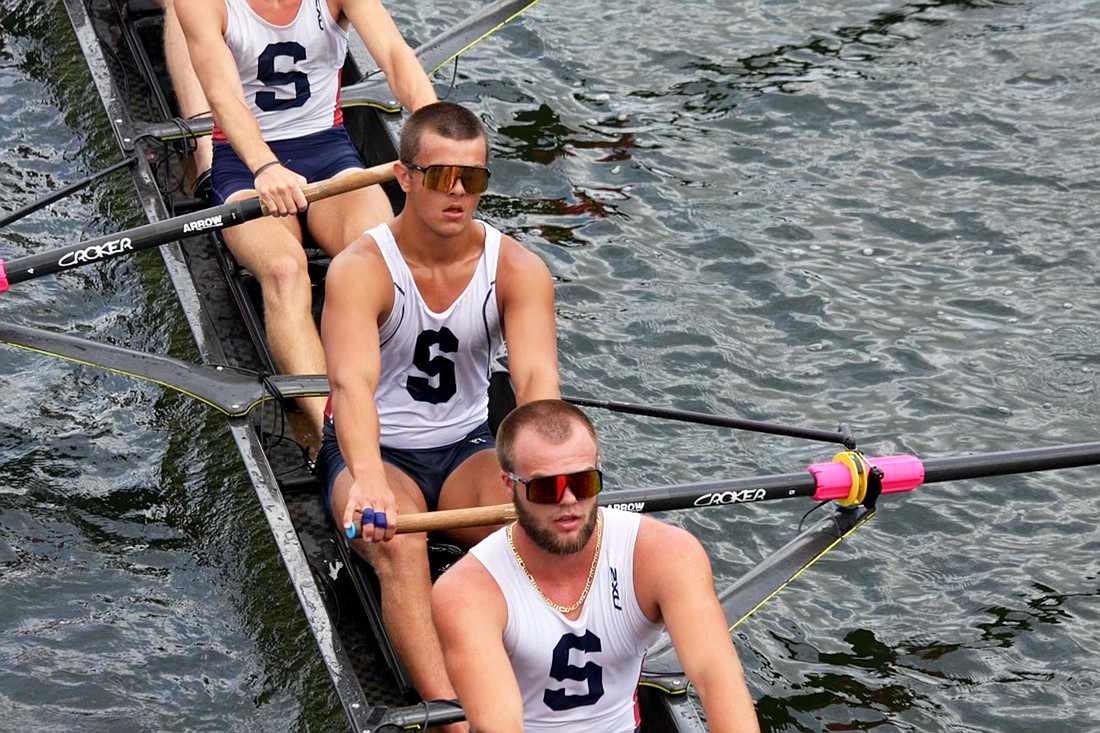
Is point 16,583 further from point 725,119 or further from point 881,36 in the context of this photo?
point 881,36

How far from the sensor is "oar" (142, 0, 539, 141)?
755 cm

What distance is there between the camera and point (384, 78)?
25.8 ft

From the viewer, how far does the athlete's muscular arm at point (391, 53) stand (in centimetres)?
687

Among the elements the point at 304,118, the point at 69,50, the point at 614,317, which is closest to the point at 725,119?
the point at 614,317

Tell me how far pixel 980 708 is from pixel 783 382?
2261mm

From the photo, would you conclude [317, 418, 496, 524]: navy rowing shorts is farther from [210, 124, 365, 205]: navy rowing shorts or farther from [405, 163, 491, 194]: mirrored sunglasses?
[210, 124, 365, 205]: navy rowing shorts

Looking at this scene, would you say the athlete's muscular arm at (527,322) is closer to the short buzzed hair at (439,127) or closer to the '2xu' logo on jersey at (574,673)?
the short buzzed hair at (439,127)

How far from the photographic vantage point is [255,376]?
20.2 feet

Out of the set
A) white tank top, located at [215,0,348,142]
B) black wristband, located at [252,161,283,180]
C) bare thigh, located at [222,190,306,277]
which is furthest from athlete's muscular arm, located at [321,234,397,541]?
white tank top, located at [215,0,348,142]

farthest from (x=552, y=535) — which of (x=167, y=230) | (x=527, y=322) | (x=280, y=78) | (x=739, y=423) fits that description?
(x=280, y=78)

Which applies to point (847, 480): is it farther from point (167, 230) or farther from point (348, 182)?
point (167, 230)

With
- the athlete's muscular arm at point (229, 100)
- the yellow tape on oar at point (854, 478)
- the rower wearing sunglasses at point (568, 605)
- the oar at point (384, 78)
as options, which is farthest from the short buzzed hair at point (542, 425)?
the oar at point (384, 78)

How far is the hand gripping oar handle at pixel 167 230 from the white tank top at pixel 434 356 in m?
0.73

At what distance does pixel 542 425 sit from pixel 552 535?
30 centimetres
